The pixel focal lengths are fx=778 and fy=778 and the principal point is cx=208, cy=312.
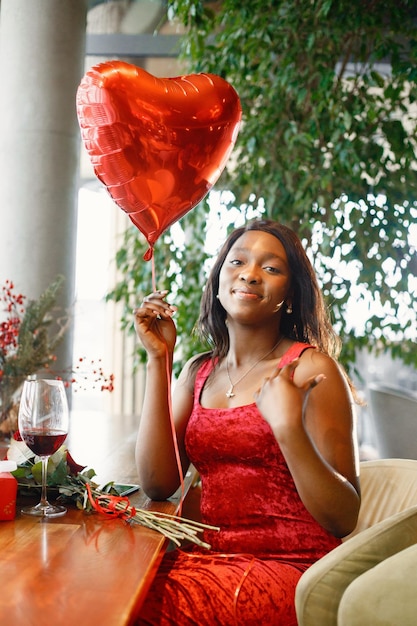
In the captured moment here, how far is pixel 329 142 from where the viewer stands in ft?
11.7

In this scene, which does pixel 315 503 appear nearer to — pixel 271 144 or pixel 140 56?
pixel 271 144

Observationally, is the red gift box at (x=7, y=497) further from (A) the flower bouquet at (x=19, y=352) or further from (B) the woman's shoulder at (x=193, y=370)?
(A) the flower bouquet at (x=19, y=352)

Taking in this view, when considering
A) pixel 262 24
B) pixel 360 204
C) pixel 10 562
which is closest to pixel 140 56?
pixel 262 24

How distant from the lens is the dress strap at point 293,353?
1773mm

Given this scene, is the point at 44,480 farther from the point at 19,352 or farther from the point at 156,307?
the point at 19,352

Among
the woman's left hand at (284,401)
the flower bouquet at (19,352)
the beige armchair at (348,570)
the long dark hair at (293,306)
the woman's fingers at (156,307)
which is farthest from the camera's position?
the flower bouquet at (19,352)

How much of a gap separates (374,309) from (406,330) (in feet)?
0.78

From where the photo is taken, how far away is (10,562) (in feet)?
3.63

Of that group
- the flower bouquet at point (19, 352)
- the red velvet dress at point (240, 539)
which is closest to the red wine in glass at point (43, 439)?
the red velvet dress at point (240, 539)

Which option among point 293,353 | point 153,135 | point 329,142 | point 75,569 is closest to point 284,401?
point 293,353

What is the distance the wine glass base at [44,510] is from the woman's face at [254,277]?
2.07ft

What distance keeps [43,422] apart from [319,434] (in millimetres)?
577

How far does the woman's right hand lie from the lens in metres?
1.72

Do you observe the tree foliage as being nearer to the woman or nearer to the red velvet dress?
the woman
